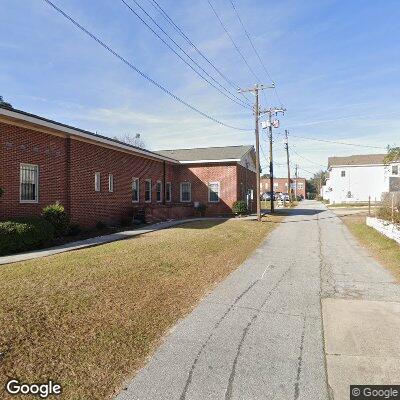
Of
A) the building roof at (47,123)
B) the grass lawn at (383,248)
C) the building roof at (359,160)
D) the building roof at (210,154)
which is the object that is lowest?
the grass lawn at (383,248)

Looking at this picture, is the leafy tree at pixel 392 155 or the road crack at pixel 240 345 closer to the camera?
the road crack at pixel 240 345

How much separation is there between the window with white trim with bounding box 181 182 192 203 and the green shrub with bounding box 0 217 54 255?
62.6ft

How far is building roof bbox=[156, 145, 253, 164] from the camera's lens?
31.2 m

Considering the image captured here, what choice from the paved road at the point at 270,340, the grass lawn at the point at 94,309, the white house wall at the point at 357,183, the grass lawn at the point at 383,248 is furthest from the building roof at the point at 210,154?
the white house wall at the point at 357,183

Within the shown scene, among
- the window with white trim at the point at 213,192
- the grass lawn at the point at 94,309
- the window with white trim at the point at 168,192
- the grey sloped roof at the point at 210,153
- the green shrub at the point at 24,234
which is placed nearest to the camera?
the grass lawn at the point at 94,309

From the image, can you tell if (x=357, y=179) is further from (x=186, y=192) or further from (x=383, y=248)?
(x=383, y=248)

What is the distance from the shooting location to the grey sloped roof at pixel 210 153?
31.5 metres

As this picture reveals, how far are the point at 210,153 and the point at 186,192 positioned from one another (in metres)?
4.56

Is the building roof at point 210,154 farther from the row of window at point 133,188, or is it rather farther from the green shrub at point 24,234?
the green shrub at point 24,234

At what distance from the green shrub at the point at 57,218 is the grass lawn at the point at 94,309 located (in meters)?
3.46

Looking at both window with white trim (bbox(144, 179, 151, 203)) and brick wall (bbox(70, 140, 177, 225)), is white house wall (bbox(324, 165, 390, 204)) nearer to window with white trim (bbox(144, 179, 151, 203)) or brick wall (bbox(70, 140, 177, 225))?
window with white trim (bbox(144, 179, 151, 203))

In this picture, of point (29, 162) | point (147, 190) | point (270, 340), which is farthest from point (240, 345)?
point (147, 190)

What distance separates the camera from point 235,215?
30594mm

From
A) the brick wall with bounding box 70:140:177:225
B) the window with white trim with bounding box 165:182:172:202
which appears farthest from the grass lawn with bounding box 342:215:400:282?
the window with white trim with bounding box 165:182:172:202
